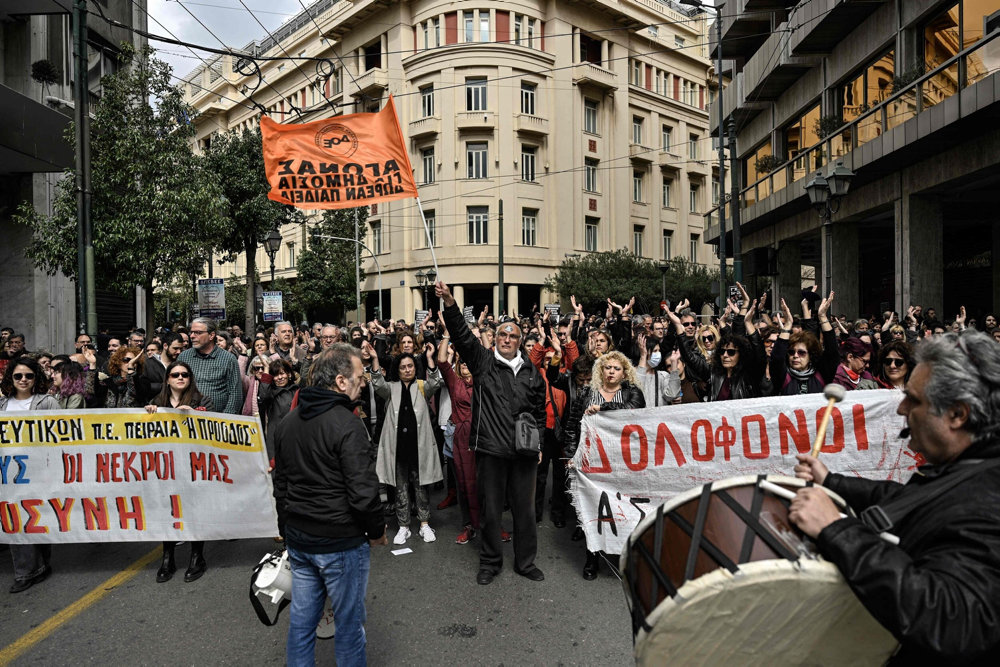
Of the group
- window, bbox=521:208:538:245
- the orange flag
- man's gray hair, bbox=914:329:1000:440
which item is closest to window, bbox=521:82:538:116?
window, bbox=521:208:538:245

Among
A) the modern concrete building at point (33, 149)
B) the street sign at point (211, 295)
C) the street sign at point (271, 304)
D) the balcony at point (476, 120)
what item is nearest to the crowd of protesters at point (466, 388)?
the street sign at point (211, 295)

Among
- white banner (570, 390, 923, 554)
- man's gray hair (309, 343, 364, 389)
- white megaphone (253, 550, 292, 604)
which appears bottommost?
white megaphone (253, 550, 292, 604)

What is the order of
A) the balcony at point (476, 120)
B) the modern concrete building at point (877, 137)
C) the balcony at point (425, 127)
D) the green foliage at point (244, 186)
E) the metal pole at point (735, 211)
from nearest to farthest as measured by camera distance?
1. the modern concrete building at point (877, 137)
2. the metal pole at point (735, 211)
3. the green foliage at point (244, 186)
4. the balcony at point (476, 120)
5. the balcony at point (425, 127)

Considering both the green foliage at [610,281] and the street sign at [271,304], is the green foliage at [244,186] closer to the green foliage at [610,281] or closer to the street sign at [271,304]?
the street sign at [271,304]

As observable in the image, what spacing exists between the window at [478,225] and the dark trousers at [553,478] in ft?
99.9

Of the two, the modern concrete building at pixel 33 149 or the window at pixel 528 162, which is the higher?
the window at pixel 528 162

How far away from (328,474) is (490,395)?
202cm

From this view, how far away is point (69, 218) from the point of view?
44.2 feet

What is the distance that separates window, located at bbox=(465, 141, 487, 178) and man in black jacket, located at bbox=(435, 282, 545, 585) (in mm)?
32594

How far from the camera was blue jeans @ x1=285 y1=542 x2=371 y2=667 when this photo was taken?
313cm

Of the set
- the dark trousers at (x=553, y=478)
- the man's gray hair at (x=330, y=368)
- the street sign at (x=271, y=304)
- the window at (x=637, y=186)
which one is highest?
the window at (x=637, y=186)

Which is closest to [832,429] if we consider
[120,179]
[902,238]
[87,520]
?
[87,520]

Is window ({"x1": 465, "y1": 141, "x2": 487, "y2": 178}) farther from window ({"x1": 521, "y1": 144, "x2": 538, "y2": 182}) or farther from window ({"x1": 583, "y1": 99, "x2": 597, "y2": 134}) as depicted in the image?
window ({"x1": 583, "y1": 99, "x2": 597, "y2": 134})

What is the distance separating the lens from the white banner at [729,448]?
5.05 m
